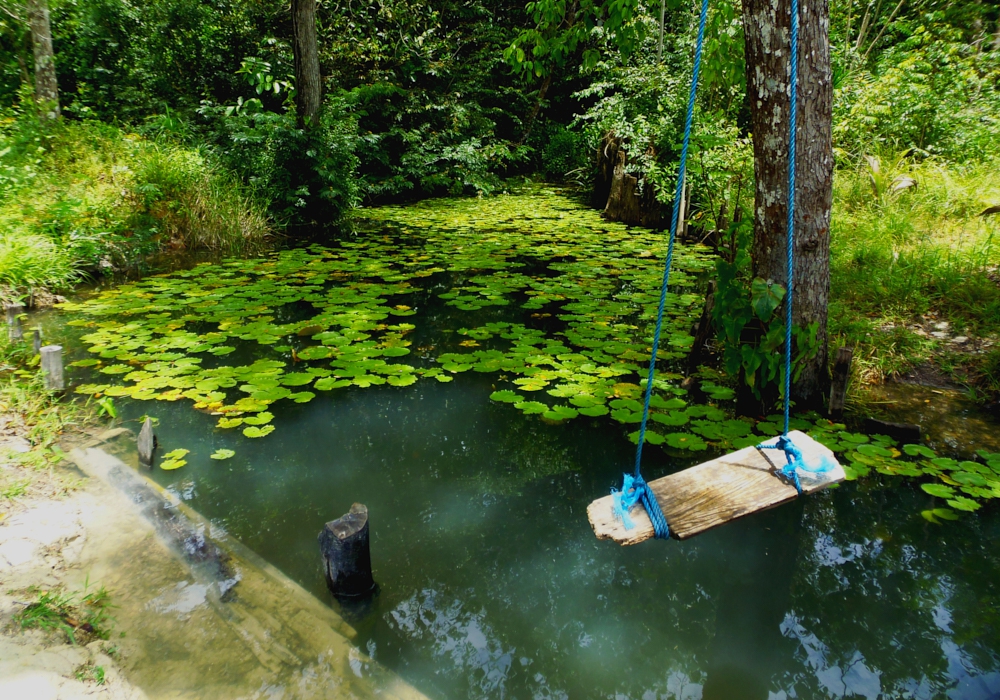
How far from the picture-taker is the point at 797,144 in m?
2.56

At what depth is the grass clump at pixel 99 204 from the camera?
450cm

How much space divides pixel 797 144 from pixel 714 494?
5.71ft

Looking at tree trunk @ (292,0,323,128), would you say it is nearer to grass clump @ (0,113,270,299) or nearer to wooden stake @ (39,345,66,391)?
grass clump @ (0,113,270,299)

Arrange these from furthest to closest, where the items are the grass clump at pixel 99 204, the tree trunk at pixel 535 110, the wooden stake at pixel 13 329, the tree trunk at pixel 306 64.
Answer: the tree trunk at pixel 535 110 < the tree trunk at pixel 306 64 < the grass clump at pixel 99 204 < the wooden stake at pixel 13 329

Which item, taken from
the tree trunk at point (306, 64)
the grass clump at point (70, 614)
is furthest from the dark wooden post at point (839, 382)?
the tree trunk at point (306, 64)

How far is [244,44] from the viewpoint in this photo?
9.98 m

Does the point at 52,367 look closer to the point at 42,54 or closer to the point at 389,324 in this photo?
the point at 389,324

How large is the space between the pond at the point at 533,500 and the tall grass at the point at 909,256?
100 cm

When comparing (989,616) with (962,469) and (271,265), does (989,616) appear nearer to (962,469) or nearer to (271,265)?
(962,469)

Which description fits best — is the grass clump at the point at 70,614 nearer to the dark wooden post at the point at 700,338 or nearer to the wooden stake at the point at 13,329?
the wooden stake at the point at 13,329

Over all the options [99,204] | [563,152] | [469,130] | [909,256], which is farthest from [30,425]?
[563,152]

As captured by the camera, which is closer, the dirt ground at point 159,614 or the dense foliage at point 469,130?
the dirt ground at point 159,614

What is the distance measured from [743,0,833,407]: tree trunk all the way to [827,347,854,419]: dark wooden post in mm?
127

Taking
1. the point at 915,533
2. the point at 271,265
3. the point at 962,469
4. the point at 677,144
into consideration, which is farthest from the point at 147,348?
the point at 677,144
